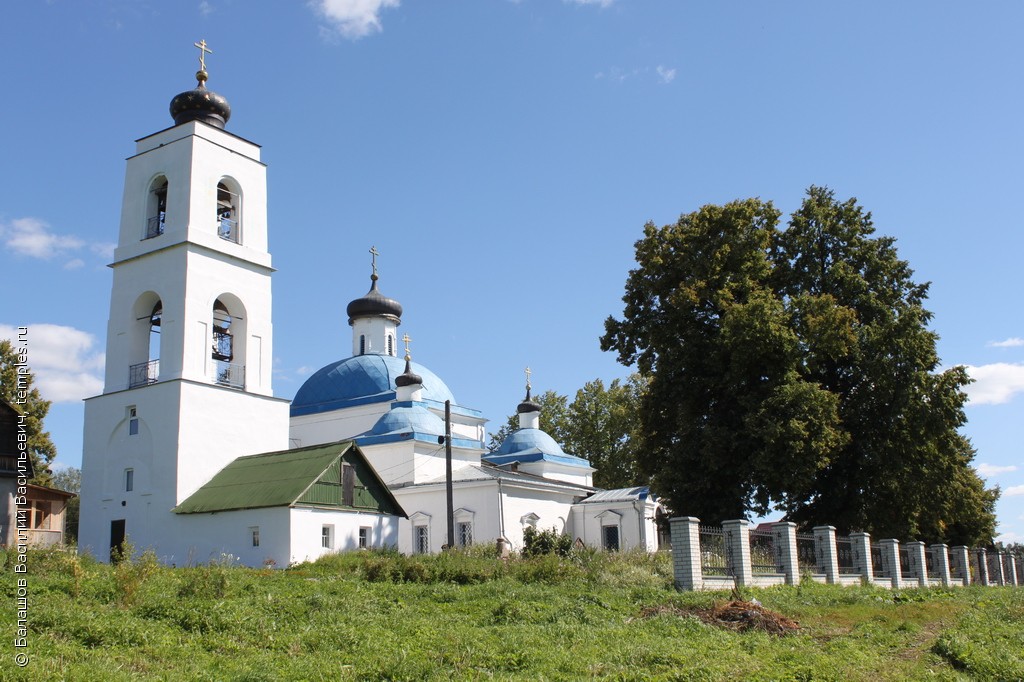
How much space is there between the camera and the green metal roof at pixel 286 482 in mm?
24094

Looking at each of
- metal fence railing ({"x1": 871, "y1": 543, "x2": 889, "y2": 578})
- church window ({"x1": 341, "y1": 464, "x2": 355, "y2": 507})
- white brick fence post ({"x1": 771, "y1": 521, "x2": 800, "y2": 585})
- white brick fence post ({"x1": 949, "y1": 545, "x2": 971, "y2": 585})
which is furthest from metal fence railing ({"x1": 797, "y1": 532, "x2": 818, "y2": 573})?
church window ({"x1": 341, "y1": 464, "x2": 355, "y2": 507})

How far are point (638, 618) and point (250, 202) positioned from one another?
768 inches

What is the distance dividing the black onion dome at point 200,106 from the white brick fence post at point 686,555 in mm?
18789

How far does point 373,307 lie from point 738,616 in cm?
3220

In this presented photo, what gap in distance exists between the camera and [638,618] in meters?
13.8

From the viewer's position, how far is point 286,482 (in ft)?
80.4

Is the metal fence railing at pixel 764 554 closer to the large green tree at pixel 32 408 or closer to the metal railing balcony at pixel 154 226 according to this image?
the metal railing balcony at pixel 154 226

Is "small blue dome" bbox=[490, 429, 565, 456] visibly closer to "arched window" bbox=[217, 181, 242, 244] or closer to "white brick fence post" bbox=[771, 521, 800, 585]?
"arched window" bbox=[217, 181, 242, 244]

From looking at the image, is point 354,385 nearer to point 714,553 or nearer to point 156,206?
point 156,206

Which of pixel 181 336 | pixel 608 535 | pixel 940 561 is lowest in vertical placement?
pixel 940 561

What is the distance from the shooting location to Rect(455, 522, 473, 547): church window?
109 feet

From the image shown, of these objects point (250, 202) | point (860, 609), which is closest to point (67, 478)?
point (250, 202)

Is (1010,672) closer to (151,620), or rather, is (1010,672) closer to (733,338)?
(151,620)

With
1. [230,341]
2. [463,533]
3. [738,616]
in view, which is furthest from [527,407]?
[738,616]
